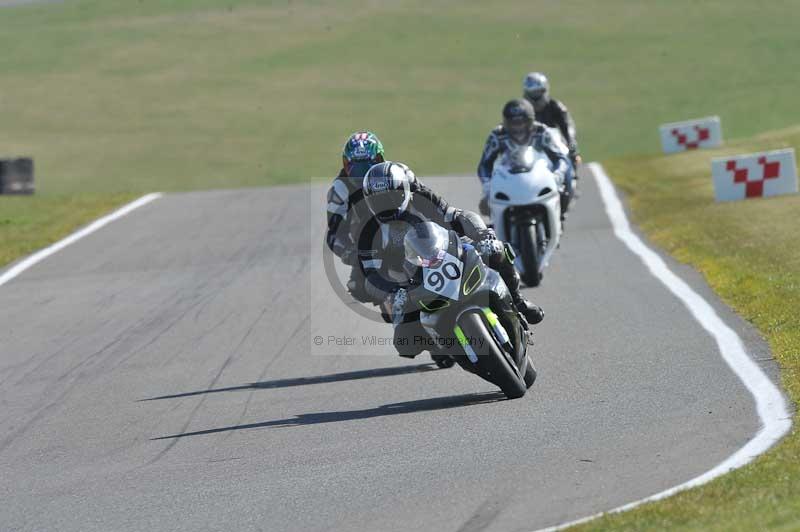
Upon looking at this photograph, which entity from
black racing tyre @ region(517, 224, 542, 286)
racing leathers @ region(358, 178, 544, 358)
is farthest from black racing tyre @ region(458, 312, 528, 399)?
black racing tyre @ region(517, 224, 542, 286)

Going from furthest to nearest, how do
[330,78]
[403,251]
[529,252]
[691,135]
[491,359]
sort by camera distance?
1. [330,78]
2. [691,135]
3. [529,252]
4. [403,251]
5. [491,359]

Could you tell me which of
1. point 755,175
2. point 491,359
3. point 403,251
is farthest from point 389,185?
point 755,175

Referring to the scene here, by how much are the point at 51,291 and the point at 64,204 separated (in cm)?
935

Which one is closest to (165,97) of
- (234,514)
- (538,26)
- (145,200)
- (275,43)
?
(275,43)

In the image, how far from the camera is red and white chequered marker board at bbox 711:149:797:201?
19.1 metres

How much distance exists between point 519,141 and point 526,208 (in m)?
0.98

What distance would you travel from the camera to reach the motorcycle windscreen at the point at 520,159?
13.9 meters

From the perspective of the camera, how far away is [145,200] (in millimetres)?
25250

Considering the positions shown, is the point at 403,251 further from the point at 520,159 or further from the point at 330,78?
the point at 330,78

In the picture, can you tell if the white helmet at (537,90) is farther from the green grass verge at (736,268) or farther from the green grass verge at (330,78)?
the green grass verge at (330,78)

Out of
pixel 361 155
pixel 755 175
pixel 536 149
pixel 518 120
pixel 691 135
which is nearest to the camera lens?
pixel 361 155

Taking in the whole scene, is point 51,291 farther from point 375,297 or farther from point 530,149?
point 375,297

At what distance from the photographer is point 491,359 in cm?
874

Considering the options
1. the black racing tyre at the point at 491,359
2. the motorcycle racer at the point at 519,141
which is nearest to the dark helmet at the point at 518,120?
the motorcycle racer at the point at 519,141
